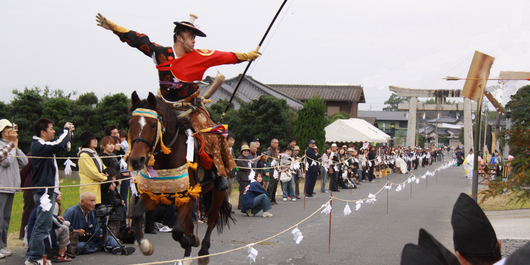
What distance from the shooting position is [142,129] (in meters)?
4.66

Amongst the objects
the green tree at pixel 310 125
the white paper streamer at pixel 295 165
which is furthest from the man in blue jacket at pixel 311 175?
the green tree at pixel 310 125

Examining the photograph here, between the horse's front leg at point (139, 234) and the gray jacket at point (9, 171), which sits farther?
the gray jacket at point (9, 171)

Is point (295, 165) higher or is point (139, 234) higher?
point (295, 165)

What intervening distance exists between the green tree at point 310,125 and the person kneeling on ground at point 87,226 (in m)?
16.1

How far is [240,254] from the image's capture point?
24.0 ft

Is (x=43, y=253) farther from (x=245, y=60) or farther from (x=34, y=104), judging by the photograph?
(x=34, y=104)

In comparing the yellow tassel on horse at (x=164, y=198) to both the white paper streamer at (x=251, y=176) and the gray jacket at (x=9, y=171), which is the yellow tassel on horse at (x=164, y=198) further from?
the white paper streamer at (x=251, y=176)

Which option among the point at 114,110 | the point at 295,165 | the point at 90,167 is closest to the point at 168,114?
the point at 90,167

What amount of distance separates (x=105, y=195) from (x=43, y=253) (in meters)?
1.84

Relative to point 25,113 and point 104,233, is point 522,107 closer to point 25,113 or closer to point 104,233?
point 104,233

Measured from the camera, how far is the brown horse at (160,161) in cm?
466

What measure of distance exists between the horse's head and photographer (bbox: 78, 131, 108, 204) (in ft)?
9.40

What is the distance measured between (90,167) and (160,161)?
2835 mm

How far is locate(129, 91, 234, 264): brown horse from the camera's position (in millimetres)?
4664
